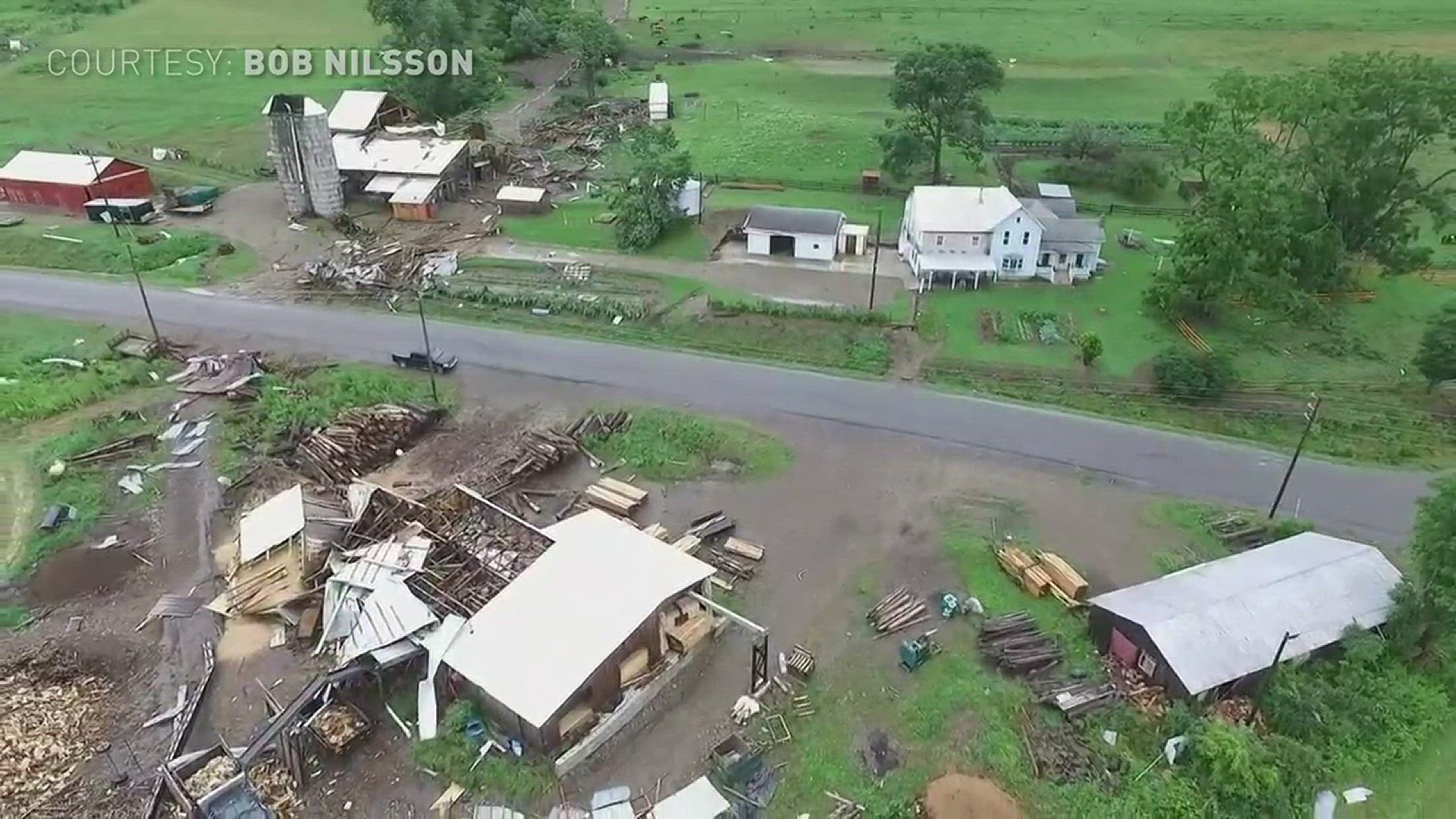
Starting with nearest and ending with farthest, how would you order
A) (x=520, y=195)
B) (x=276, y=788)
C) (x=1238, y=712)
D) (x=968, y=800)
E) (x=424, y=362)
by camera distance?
(x=968, y=800)
(x=276, y=788)
(x=1238, y=712)
(x=424, y=362)
(x=520, y=195)

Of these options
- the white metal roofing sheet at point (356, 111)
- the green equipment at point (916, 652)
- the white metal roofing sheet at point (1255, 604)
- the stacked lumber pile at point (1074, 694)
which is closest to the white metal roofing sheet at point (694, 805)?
the green equipment at point (916, 652)

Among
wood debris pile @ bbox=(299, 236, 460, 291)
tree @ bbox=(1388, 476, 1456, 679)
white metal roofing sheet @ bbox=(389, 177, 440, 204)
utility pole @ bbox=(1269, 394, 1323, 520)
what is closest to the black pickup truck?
wood debris pile @ bbox=(299, 236, 460, 291)

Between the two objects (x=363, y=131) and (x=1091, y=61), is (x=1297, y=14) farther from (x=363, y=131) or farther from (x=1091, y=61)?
(x=363, y=131)

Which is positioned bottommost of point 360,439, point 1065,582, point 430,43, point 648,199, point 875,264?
point 1065,582

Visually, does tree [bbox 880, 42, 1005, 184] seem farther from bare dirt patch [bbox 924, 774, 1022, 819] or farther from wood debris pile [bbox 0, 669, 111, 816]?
wood debris pile [bbox 0, 669, 111, 816]

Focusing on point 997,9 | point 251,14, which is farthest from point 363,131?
point 997,9

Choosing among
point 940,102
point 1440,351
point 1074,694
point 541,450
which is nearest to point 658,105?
point 940,102

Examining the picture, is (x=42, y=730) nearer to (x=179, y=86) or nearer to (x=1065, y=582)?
(x=1065, y=582)
